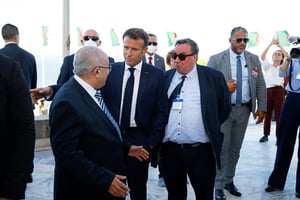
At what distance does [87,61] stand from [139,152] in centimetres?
87

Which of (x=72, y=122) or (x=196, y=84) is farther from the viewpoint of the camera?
(x=196, y=84)

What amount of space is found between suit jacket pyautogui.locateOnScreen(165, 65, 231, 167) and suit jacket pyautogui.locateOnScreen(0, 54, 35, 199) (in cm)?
145

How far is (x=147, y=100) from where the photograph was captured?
2.87 metres

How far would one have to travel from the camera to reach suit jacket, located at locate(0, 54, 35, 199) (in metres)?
1.70

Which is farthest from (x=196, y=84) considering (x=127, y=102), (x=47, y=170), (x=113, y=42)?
(x=113, y=42)

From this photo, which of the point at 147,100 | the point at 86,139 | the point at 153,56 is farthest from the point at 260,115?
the point at 86,139

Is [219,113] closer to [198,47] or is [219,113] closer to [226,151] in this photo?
[198,47]

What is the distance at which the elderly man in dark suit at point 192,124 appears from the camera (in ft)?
9.54

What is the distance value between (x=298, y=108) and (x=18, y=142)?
3.20m

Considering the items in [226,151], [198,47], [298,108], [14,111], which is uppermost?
[198,47]

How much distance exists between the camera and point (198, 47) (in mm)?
3049

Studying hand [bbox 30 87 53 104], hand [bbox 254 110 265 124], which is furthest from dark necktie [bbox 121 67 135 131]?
hand [bbox 254 110 265 124]

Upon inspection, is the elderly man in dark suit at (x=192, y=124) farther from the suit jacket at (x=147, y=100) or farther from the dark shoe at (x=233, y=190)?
the dark shoe at (x=233, y=190)

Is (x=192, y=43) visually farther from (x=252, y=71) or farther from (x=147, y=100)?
(x=252, y=71)
